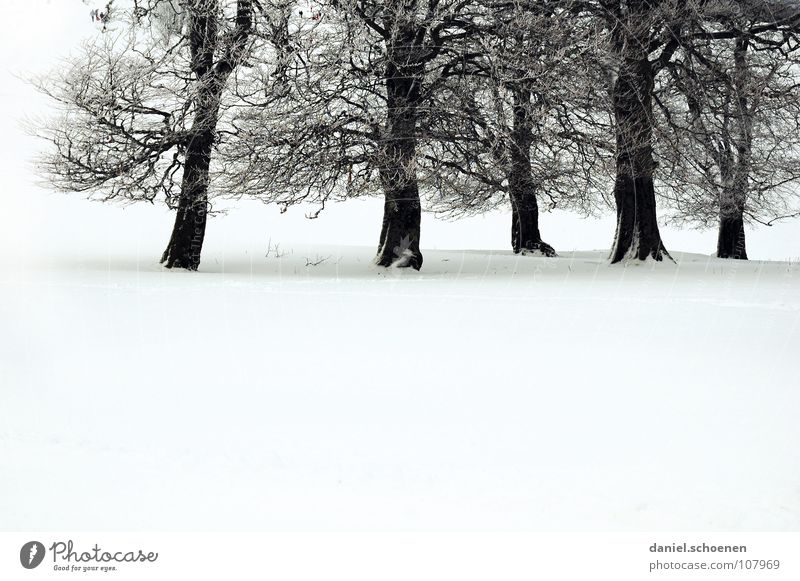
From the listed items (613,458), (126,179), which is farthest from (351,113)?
(613,458)

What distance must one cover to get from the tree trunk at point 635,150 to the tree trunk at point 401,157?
4368mm

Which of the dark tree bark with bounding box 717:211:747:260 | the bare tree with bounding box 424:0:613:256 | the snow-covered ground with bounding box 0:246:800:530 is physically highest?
the bare tree with bounding box 424:0:613:256

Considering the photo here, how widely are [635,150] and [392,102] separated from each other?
18.0 feet

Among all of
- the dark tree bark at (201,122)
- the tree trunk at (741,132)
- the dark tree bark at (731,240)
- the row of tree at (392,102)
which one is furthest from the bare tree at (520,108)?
the dark tree bark at (731,240)

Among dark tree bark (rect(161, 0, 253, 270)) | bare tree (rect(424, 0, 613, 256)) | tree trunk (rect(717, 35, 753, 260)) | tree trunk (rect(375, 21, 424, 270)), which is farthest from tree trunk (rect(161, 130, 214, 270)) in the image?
tree trunk (rect(717, 35, 753, 260))

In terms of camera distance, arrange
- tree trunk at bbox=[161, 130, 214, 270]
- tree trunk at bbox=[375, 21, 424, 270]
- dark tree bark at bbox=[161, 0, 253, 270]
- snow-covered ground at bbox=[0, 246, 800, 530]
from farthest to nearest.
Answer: tree trunk at bbox=[161, 130, 214, 270]
dark tree bark at bbox=[161, 0, 253, 270]
tree trunk at bbox=[375, 21, 424, 270]
snow-covered ground at bbox=[0, 246, 800, 530]

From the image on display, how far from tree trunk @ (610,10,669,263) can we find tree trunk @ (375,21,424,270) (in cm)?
437

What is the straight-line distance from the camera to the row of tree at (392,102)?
53.4 ft

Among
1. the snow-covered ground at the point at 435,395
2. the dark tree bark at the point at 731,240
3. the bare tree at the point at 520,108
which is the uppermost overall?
the bare tree at the point at 520,108

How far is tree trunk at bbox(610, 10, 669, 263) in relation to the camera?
17797 millimetres

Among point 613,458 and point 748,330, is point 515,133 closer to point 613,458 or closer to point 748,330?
point 748,330

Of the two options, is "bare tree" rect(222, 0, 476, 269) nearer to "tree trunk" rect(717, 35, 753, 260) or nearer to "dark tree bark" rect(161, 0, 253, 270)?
"dark tree bark" rect(161, 0, 253, 270)

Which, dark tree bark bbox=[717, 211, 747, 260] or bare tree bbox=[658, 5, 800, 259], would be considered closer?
bare tree bbox=[658, 5, 800, 259]

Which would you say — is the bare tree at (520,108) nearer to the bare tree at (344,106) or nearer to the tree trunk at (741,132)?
the bare tree at (344,106)
